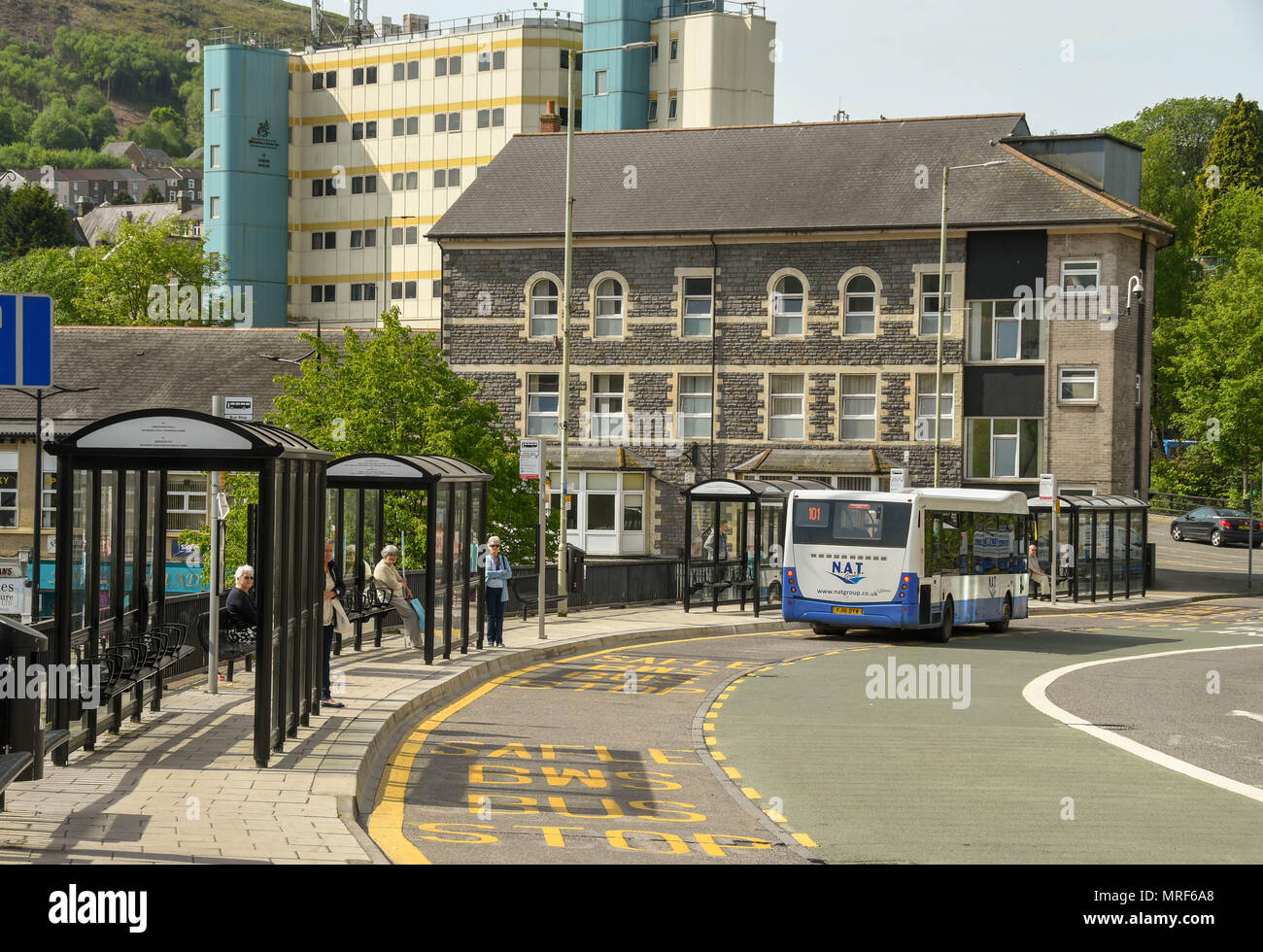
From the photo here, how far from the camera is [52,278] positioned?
104 meters

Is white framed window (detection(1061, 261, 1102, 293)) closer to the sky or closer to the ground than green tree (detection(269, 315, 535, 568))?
closer to the sky

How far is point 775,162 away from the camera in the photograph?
55.4 metres

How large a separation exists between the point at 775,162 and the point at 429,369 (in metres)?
17.7

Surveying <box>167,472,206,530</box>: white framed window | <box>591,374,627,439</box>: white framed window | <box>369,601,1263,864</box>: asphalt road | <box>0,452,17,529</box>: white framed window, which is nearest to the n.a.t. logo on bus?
<box>369,601,1263,864</box>: asphalt road

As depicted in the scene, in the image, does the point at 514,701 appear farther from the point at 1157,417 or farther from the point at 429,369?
the point at 1157,417

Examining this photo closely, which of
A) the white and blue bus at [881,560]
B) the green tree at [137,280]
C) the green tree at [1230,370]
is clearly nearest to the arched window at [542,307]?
the white and blue bus at [881,560]

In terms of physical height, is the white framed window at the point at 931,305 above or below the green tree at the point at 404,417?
above

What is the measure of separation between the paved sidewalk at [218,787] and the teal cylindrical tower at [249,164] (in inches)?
3333

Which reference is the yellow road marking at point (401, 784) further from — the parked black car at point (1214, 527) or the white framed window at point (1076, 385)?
the parked black car at point (1214, 527)

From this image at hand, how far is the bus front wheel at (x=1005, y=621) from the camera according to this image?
33281 mm

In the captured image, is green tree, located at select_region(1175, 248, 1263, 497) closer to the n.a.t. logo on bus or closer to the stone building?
the stone building

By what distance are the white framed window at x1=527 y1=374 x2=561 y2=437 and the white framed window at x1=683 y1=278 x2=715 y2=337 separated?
190 inches

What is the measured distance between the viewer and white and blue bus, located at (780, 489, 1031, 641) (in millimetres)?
29391
